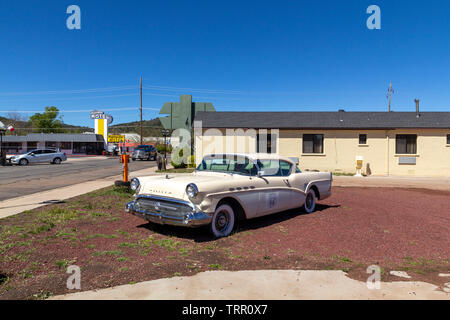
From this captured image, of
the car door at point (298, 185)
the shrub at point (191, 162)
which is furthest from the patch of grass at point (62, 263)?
the shrub at point (191, 162)

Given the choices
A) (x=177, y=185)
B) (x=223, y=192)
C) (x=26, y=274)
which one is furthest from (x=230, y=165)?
(x=26, y=274)

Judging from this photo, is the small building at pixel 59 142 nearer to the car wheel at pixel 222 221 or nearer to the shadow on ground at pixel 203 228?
the shadow on ground at pixel 203 228

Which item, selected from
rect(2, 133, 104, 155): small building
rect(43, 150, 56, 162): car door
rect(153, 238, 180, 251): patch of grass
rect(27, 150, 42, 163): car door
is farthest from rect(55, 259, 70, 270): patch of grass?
rect(2, 133, 104, 155): small building

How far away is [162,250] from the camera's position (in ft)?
15.1

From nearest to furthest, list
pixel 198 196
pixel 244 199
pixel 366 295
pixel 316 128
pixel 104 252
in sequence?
pixel 366 295 → pixel 104 252 → pixel 198 196 → pixel 244 199 → pixel 316 128

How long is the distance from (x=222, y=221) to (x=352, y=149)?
16819 mm

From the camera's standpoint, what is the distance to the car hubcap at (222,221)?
5280 millimetres

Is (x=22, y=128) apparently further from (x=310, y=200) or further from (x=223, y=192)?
(x=223, y=192)

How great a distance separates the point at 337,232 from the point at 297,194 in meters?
1.33

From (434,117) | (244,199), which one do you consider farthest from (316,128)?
(244,199)

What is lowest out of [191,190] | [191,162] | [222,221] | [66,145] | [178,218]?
[222,221]

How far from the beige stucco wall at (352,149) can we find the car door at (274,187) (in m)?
13.5

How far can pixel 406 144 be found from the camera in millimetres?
19844
